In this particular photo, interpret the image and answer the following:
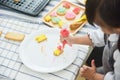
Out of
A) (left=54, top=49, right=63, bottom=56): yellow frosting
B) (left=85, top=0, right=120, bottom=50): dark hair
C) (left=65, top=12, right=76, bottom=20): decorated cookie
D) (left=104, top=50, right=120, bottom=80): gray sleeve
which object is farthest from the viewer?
(left=65, top=12, right=76, bottom=20): decorated cookie

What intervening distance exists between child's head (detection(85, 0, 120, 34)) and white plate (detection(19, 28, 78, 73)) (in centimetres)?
24

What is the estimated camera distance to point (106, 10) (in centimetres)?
64

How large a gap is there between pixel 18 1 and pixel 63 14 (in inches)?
8.4

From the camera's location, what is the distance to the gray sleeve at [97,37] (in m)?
0.95

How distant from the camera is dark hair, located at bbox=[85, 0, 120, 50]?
628 mm

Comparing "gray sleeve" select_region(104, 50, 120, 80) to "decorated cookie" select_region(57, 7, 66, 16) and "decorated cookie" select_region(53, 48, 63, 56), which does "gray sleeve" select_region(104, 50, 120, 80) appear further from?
"decorated cookie" select_region(57, 7, 66, 16)

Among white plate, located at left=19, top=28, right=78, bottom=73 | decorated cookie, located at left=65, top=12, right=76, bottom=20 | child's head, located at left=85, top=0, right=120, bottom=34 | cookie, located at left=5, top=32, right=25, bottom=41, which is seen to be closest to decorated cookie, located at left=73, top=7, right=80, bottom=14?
decorated cookie, located at left=65, top=12, right=76, bottom=20

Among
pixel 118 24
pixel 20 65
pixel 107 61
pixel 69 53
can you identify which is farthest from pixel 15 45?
pixel 118 24

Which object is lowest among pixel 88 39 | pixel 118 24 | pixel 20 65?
pixel 20 65

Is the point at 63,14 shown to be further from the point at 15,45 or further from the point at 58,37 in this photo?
the point at 15,45

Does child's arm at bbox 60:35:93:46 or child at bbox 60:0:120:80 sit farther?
child's arm at bbox 60:35:93:46

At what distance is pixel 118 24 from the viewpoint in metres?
0.67

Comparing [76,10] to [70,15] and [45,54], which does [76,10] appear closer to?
[70,15]

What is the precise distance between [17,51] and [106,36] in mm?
338
